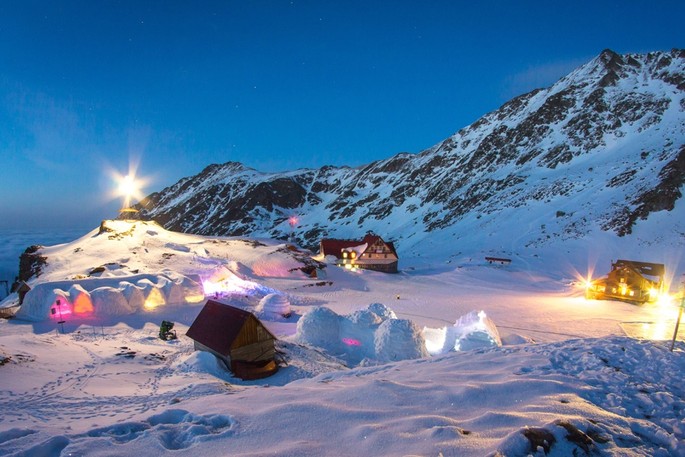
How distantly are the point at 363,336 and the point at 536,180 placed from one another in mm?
77098

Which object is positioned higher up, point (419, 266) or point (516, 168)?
point (516, 168)

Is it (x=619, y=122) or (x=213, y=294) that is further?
(x=619, y=122)

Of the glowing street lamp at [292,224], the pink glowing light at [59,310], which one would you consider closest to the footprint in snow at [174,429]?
the pink glowing light at [59,310]

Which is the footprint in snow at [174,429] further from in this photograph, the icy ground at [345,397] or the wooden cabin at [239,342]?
the wooden cabin at [239,342]

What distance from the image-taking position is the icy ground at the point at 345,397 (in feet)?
19.9

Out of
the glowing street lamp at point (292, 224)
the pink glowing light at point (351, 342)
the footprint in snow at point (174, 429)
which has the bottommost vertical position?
the pink glowing light at point (351, 342)

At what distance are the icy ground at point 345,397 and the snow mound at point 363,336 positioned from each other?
572 mm

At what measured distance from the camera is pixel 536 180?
82188 millimetres

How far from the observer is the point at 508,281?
43.4 m

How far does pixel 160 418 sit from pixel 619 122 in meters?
110

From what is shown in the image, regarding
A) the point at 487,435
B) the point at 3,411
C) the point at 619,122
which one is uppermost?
the point at 619,122

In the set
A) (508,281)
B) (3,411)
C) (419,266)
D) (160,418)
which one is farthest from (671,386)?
(419,266)

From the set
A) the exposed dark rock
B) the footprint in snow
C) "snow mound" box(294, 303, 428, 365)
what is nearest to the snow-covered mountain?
"snow mound" box(294, 303, 428, 365)

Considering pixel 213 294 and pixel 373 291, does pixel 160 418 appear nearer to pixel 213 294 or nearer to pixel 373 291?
pixel 213 294
